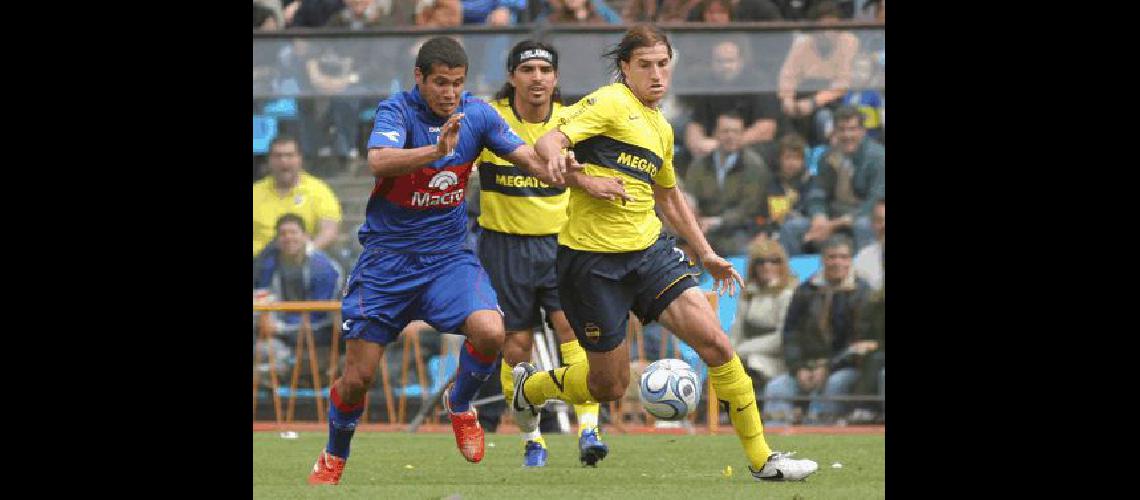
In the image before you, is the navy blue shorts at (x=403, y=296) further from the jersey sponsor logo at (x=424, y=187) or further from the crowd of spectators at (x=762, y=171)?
the crowd of spectators at (x=762, y=171)

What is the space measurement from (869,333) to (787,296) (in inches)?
29.1

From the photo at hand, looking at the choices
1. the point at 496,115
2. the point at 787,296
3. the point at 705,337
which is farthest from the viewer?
the point at 787,296

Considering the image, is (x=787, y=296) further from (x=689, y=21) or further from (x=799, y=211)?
(x=689, y=21)

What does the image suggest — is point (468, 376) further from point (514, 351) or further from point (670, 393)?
point (514, 351)

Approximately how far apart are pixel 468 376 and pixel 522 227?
69.3 inches

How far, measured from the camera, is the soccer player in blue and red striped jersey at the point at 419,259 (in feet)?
30.8

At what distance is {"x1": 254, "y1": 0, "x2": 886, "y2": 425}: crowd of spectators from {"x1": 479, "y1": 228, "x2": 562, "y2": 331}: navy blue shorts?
122 inches

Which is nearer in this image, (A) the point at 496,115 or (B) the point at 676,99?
(A) the point at 496,115

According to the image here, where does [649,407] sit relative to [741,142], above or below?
below

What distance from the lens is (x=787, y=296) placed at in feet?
49.7

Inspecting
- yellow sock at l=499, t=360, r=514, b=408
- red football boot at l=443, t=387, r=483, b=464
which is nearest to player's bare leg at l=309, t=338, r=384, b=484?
red football boot at l=443, t=387, r=483, b=464

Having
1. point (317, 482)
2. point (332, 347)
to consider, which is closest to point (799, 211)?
point (332, 347)

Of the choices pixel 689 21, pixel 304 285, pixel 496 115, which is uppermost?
pixel 689 21

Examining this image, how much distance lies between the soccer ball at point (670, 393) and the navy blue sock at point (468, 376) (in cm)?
90
